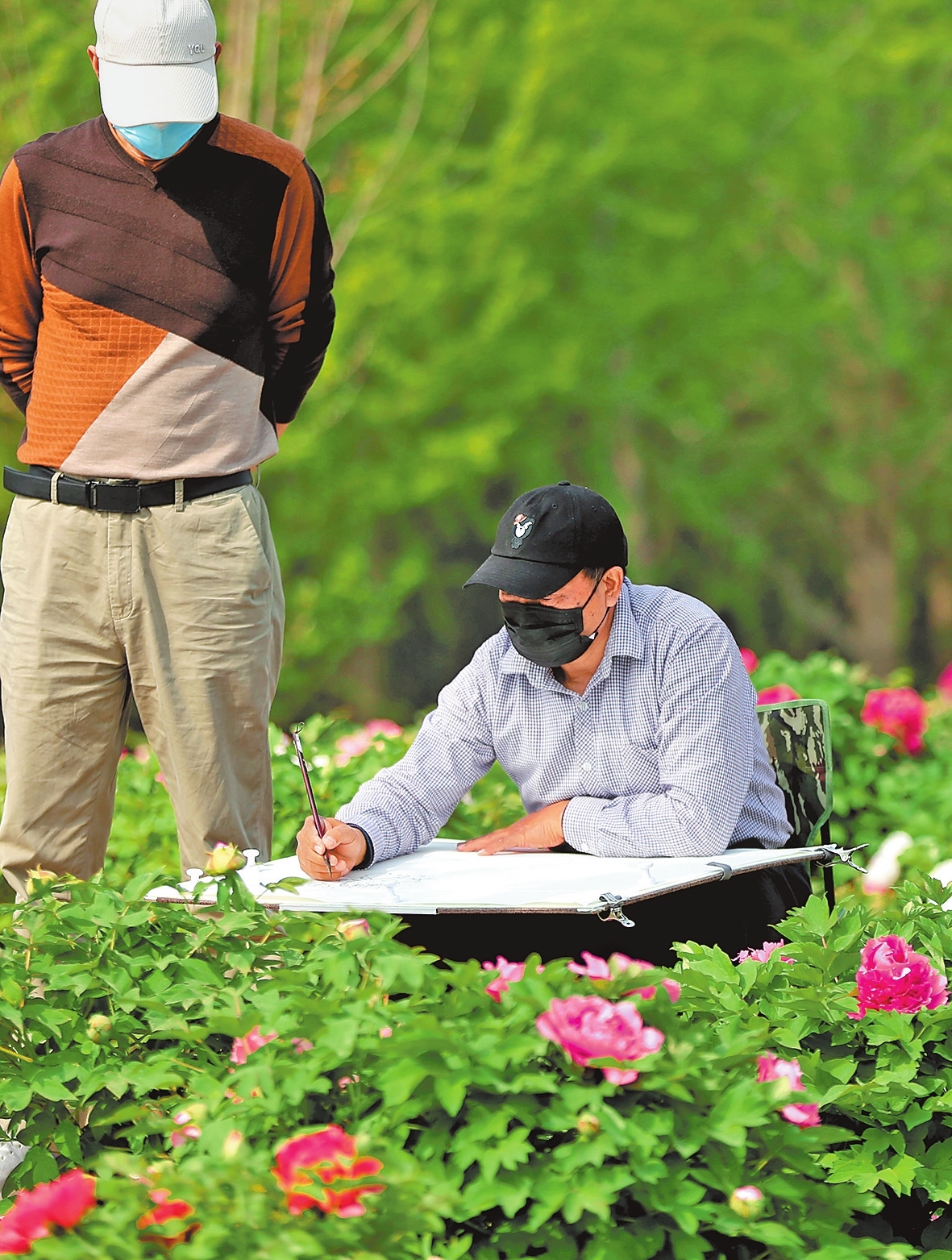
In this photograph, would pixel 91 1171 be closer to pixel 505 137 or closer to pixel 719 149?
pixel 505 137

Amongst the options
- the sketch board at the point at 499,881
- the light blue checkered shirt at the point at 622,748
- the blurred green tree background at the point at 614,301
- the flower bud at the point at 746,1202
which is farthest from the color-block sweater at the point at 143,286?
the blurred green tree background at the point at 614,301

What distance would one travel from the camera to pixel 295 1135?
5.45 feet

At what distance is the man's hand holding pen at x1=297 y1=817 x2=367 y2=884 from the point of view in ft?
9.36

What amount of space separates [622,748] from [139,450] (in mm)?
1113

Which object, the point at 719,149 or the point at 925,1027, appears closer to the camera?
the point at 925,1027

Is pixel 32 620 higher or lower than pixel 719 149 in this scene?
lower

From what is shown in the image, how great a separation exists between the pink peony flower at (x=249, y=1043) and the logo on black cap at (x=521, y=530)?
1.37 meters

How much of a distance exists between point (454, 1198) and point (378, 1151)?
0.11 m

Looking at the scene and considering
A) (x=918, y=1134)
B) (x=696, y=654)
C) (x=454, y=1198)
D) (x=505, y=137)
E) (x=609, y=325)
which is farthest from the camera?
(x=609, y=325)

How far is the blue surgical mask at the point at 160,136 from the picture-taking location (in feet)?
10.0

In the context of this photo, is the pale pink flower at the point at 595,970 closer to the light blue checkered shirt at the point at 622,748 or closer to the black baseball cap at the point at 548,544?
the light blue checkered shirt at the point at 622,748

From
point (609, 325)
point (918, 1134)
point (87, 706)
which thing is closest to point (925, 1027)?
point (918, 1134)

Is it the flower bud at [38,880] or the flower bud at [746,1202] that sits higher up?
the flower bud at [38,880]

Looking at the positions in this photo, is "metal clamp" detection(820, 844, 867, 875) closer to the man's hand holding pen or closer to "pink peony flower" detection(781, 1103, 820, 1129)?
the man's hand holding pen
